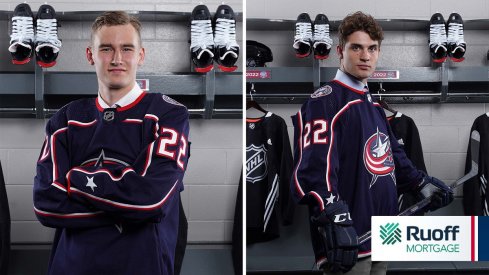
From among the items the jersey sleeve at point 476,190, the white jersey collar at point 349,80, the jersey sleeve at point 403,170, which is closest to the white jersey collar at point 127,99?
the white jersey collar at point 349,80

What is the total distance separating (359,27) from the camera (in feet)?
5.09

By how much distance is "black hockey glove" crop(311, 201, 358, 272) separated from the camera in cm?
133

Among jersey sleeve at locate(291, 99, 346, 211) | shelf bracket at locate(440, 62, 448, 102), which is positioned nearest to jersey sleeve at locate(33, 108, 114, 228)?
jersey sleeve at locate(291, 99, 346, 211)

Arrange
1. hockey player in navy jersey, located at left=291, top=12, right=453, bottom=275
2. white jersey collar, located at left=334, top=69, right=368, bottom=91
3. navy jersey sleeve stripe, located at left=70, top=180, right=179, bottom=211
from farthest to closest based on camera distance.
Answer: white jersey collar, located at left=334, top=69, right=368, bottom=91, hockey player in navy jersey, located at left=291, top=12, right=453, bottom=275, navy jersey sleeve stripe, located at left=70, top=180, right=179, bottom=211

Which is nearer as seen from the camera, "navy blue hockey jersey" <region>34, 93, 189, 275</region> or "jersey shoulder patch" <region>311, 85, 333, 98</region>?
"navy blue hockey jersey" <region>34, 93, 189, 275</region>

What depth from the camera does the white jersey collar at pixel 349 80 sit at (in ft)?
4.79

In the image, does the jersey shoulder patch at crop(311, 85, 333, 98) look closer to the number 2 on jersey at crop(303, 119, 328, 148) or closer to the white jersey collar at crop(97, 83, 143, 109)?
the number 2 on jersey at crop(303, 119, 328, 148)

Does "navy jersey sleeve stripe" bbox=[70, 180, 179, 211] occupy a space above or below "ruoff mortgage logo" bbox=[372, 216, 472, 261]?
above

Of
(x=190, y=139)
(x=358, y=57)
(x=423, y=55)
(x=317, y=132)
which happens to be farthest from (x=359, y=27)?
(x=190, y=139)

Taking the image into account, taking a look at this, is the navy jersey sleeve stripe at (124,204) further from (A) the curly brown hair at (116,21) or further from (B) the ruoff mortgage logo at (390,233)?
(B) the ruoff mortgage logo at (390,233)

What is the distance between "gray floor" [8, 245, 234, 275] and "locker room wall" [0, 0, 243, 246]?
0.08 feet

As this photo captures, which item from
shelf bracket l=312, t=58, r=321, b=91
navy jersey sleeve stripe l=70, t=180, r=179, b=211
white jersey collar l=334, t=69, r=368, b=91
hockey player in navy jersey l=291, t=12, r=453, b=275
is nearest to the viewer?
navy jersey sleeve stripe l=70, t=180, r=179, b=211

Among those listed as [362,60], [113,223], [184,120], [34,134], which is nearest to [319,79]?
[362,60]

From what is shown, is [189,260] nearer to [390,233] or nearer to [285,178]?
[285,178]
